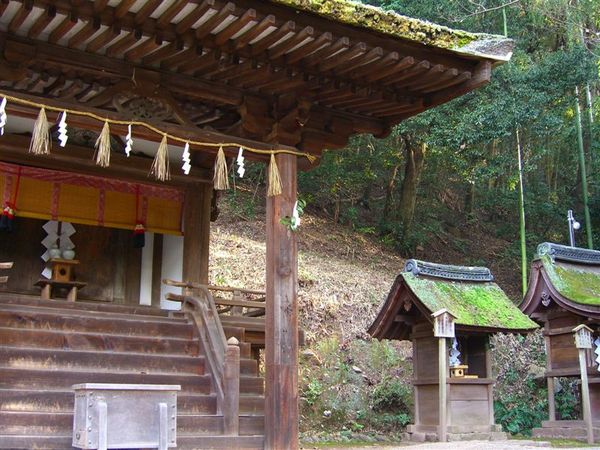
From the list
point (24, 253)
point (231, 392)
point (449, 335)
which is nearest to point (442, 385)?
point (449, 335)

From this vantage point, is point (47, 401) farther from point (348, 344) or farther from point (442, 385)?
point (348, 344)

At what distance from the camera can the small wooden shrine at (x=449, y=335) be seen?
10117mm

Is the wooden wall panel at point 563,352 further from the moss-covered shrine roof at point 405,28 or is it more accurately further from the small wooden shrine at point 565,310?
the moss-covered shrine roof at point 405,28

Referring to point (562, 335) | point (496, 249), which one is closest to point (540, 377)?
point (562, 335)

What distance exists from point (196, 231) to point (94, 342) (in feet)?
8.76

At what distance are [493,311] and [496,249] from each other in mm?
14401

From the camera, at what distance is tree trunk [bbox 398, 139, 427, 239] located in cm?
2216

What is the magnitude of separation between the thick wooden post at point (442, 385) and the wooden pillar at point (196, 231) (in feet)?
11.2

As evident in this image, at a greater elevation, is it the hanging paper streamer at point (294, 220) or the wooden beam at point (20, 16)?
the wooden beam at point (20, 16)

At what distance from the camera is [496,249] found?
81.8 ft

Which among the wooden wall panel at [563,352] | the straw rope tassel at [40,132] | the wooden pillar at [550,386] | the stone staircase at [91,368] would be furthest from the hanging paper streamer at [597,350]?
the straw rope tassel at [40,132]

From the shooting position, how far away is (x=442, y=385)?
10.0 m

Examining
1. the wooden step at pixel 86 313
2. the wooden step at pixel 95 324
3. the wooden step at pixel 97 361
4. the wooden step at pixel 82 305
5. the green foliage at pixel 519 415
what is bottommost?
the green foliage at pixel 519 415

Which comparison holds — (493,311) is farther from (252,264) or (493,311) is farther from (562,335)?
(252,264)
